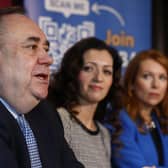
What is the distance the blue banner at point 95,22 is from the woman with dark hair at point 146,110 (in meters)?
0.51

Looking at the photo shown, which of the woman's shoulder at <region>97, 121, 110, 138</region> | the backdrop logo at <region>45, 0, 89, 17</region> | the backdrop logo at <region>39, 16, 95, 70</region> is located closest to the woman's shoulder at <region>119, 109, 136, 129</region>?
the woman's shoulder at <region>97, 121, 110, 138</region>

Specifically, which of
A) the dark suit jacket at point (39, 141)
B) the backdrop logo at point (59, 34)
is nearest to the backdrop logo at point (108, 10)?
the backdrop logo at point (59, 34)

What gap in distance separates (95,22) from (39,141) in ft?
5.60

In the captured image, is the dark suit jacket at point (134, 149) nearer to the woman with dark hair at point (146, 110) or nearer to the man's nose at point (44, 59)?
the woman with dark hair at point (146, 110)

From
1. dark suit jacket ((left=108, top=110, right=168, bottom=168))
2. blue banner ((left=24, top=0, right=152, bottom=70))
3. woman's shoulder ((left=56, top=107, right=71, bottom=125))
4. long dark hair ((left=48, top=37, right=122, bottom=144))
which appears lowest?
dark suit jacket ((left=108, top=110, right=168, bottom=168))

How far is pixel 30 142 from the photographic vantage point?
1.53 metres

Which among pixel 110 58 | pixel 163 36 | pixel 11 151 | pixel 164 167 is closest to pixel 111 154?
pixel 164 167

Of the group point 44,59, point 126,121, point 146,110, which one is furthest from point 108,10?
point 44,59

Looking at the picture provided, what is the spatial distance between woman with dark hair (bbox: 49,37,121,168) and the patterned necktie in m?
0.66

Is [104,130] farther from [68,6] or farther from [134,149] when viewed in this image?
[68,6]

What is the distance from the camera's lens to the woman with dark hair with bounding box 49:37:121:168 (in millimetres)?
2254

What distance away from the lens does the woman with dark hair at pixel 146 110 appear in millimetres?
2521

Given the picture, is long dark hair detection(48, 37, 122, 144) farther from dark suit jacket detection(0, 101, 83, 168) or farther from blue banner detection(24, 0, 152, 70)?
dark suit jacket detection(0, 101, 83, 168)

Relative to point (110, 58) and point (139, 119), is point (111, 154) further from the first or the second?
point (110, 58)
